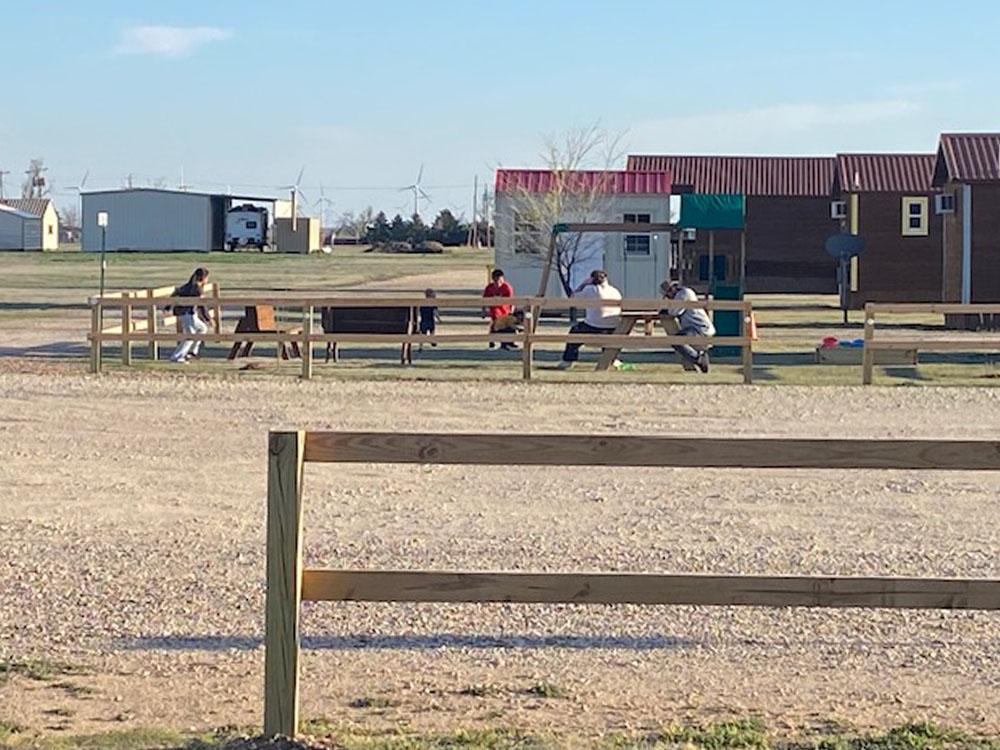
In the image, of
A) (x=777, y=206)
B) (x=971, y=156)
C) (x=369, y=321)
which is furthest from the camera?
(x=777, y=206)

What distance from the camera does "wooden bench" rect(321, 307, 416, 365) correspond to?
25.0 meters

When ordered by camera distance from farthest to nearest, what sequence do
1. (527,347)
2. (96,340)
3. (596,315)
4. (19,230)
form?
(19,230), (596,315), (96,340), (527,347)

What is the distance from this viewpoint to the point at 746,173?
54.9 meters

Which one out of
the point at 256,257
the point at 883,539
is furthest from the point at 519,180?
the point at 256,257

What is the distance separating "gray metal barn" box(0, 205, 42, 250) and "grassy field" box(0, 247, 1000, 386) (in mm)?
16744

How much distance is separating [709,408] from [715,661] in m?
11.0

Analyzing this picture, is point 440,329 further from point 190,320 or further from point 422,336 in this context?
point 422,336

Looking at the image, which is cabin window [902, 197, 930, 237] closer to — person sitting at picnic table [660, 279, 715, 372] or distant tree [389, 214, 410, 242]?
person sitting at picnic table [660, 279, 715, 372]

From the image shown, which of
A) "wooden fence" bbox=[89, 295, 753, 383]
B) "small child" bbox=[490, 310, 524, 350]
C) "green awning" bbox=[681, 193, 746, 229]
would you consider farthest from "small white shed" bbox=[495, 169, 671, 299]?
"wooden fence" bbox=[89, 295, 753, 383]

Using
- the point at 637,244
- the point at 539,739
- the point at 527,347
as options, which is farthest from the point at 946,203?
the point at 539,739

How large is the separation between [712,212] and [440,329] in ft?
19.3

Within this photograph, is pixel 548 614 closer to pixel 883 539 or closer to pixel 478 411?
pixel 883 539

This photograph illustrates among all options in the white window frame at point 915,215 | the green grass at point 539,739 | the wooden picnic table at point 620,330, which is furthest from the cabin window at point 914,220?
the green grass at point 539,739

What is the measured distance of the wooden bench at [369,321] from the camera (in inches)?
984
